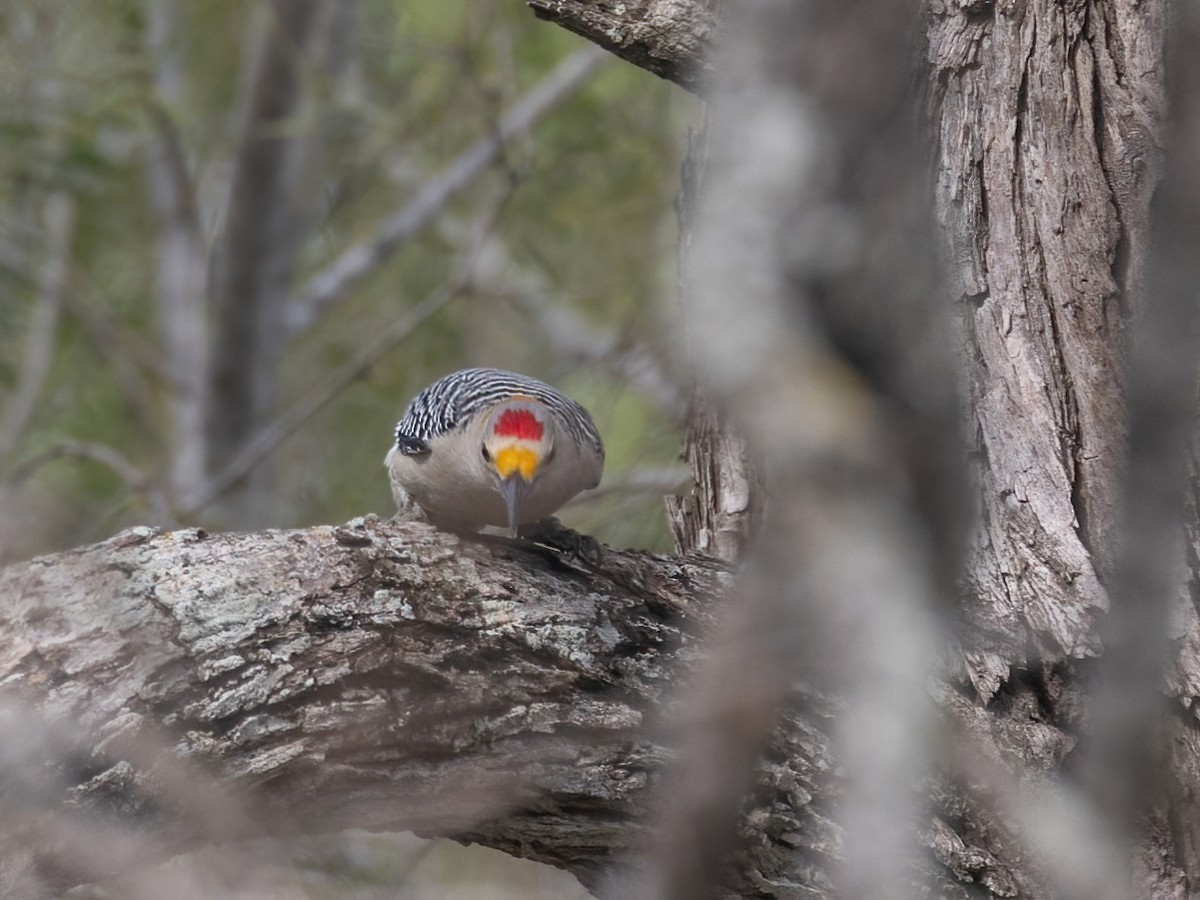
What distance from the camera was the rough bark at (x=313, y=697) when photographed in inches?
101

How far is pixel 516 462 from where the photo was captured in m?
4.19

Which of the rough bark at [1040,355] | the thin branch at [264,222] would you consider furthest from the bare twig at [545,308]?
the rough bark at [1040,355]

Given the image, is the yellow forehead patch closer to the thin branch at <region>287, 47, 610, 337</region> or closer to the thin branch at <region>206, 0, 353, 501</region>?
the thin branch at <region>206, 0, 353, 501</region>

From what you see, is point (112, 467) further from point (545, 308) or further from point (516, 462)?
point (545, 308)

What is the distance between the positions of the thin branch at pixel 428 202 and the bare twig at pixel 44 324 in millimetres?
1746

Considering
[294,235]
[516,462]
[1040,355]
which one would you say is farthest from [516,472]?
[294,235]

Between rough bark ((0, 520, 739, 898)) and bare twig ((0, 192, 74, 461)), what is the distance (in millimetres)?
6458

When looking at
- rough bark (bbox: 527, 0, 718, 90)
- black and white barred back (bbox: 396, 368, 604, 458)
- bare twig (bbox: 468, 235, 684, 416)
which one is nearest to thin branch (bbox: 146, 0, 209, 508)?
bare twig (bbox: 468, 235, 684, 416)

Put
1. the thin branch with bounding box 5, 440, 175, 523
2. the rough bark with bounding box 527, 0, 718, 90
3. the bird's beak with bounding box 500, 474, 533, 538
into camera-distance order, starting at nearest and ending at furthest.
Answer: the rough bark with bounding box 527, 0, 718, 90 < the bird's beak with bounding box 500, 474, 533, 538 < the thin branch with bounding box 5, 440, 175, 523

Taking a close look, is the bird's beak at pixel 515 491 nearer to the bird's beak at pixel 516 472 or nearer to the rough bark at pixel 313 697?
the bird's beak at pixel 516 472

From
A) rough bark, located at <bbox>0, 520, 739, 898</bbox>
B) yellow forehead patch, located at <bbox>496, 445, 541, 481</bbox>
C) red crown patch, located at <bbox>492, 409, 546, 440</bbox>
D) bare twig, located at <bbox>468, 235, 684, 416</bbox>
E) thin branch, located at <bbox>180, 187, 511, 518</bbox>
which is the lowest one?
rough bark, located at <bbox>0, 520, 739, 898</bbox>

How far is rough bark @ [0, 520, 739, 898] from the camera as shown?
258 centimetres

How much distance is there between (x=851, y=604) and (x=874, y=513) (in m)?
0.09

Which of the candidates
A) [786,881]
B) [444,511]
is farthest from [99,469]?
[786,881]
